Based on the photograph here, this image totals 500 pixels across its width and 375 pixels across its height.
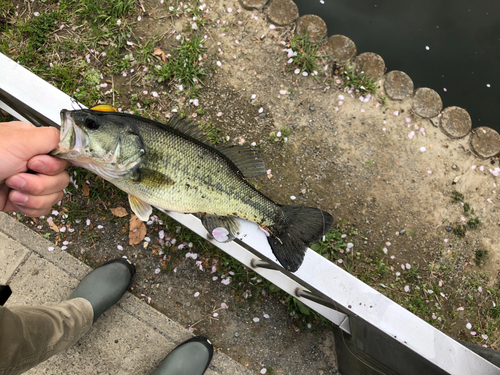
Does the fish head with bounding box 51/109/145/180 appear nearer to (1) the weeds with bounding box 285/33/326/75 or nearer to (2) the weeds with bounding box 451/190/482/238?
(1) the weeds with bounding box 285/33/326/75

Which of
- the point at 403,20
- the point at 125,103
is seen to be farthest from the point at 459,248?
the point at 125,103

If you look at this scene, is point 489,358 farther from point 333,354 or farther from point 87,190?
point 87,190

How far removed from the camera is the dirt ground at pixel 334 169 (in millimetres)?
3102

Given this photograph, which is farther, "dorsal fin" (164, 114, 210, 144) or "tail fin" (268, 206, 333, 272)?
"tail fin" (268, 206, 333, 272)

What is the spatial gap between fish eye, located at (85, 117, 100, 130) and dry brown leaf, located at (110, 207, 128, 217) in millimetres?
1666

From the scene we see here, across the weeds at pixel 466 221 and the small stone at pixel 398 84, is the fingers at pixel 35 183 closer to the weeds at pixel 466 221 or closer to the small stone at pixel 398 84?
the small stone at pixel 398 84

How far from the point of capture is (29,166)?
5.12 feet

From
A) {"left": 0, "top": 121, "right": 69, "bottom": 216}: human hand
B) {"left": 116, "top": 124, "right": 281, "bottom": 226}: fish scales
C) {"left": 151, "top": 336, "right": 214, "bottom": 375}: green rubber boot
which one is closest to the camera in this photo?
{"left": 0, "top": 121, "right": 69, "bottom": 216}: human hand

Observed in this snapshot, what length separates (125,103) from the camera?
3.15 meters

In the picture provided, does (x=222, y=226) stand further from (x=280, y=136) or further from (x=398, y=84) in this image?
(x=398, y=84)

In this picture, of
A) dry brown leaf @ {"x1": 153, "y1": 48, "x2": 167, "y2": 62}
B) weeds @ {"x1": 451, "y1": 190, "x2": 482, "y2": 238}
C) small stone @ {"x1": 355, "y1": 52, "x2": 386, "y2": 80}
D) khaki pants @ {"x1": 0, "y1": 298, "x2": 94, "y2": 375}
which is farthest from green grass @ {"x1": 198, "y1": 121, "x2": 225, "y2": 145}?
weeds @ {"x1": 451, "y1": 190, "x2": 482, "y2": 238}

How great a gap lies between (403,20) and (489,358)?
3.94 metres

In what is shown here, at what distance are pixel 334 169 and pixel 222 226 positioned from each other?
6.09ft

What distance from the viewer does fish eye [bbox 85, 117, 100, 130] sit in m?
1.60
